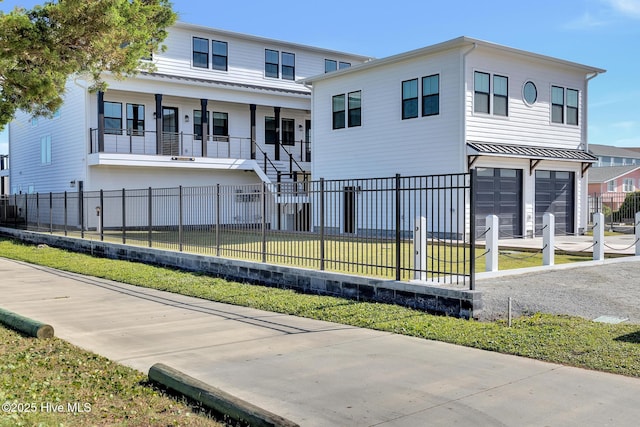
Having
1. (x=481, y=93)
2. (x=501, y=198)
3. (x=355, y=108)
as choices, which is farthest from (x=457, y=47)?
(x=501, y=198)

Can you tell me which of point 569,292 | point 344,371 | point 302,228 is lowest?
point 344,371

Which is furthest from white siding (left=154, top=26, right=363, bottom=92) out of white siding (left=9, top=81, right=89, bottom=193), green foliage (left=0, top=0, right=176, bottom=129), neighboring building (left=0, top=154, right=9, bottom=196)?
neighboring building (left=0, top=154, right=9, bottom=196)

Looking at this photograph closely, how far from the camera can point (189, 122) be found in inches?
1170

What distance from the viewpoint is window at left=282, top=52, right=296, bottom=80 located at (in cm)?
3241

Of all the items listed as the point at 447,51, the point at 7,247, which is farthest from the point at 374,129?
the point at 7,247

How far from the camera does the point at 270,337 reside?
7.84 m

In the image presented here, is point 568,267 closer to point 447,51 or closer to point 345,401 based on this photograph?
point 345,401

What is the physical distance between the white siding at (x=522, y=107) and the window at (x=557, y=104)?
20 cm

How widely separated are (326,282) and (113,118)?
20071 mm

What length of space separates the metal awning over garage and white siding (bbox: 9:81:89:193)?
17.0 m

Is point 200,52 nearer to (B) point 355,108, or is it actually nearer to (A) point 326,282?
(B) point 355,108

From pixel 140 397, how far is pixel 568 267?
985 cm

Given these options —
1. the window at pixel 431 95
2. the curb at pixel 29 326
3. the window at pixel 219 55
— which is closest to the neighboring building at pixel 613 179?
the window at pixel 219 55

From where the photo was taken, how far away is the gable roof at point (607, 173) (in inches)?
2023
